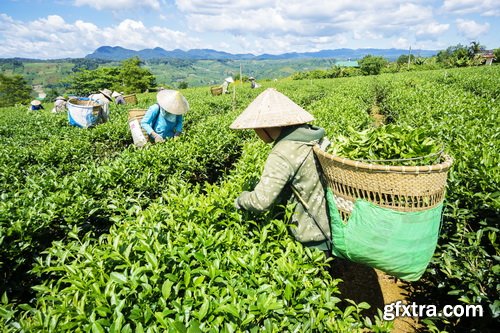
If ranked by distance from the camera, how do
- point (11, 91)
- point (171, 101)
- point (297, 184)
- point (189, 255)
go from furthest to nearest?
point (11, 91) < point (171, 101) < point (297, 184) < point (189, 255)

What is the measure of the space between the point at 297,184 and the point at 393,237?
758 mm

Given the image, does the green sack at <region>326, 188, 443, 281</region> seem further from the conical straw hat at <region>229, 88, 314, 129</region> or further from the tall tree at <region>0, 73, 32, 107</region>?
the tall tree at <region>0, 73, 32, 107</region>

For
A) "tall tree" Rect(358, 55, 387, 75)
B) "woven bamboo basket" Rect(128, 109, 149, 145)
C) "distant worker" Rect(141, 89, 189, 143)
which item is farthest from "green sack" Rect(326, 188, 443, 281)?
"tall tree" Rect(358, 55, 387, 75)

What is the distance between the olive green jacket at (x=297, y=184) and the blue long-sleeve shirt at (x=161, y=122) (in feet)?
12.9

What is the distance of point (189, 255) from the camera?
70.0 inches

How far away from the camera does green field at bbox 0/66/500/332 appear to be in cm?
149

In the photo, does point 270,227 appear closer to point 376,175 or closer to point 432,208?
point 376,175

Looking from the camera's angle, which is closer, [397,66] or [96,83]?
[397,66]

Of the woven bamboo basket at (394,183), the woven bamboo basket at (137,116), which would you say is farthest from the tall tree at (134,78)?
the woven bamboo basket at (394,183)

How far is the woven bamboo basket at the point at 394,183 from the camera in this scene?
5.85ft

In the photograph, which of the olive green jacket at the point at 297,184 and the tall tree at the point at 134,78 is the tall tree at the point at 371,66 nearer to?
the tall tree at the point at 134,78

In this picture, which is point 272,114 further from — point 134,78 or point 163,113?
point 134,78

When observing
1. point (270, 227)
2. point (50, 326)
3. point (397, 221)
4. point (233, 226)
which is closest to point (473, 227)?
point (397, 221)

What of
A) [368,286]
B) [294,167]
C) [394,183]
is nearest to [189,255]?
[294,167]
